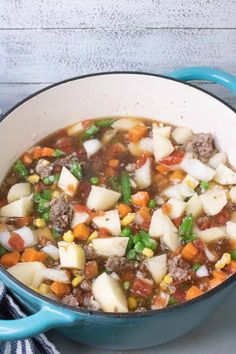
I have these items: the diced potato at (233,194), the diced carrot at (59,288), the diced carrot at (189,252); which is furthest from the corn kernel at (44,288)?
the diced potato at (233,194)

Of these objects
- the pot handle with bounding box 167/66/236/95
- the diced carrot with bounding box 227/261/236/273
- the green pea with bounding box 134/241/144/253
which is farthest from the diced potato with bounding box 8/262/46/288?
the pot handle with bounding box 167/66/236/95

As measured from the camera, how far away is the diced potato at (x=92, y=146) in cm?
183

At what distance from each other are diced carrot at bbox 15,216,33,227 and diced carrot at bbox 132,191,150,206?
0.27 m

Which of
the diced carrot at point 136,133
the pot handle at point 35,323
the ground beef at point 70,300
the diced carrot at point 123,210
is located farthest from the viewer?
the diced carrot at point 136,133

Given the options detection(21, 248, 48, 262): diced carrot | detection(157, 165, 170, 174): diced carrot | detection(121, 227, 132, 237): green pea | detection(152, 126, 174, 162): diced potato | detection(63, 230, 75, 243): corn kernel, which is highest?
detection(152, 126, 174, 162): diced potato

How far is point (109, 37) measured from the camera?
1961 mm

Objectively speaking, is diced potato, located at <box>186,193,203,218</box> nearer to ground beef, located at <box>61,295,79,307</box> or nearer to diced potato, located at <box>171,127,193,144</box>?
diced potato, located at <box>171,127,193,144</box>

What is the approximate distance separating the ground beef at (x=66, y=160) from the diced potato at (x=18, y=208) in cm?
16

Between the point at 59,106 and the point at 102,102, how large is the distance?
0.13m

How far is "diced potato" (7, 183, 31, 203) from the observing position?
1704 mm

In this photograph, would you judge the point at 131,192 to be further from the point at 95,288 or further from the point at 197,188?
the point at 95,288

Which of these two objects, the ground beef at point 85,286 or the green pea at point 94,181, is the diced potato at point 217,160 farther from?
the ground beef at point 85,286

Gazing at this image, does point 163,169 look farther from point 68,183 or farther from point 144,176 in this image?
point 68,183

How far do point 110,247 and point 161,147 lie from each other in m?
0.39
